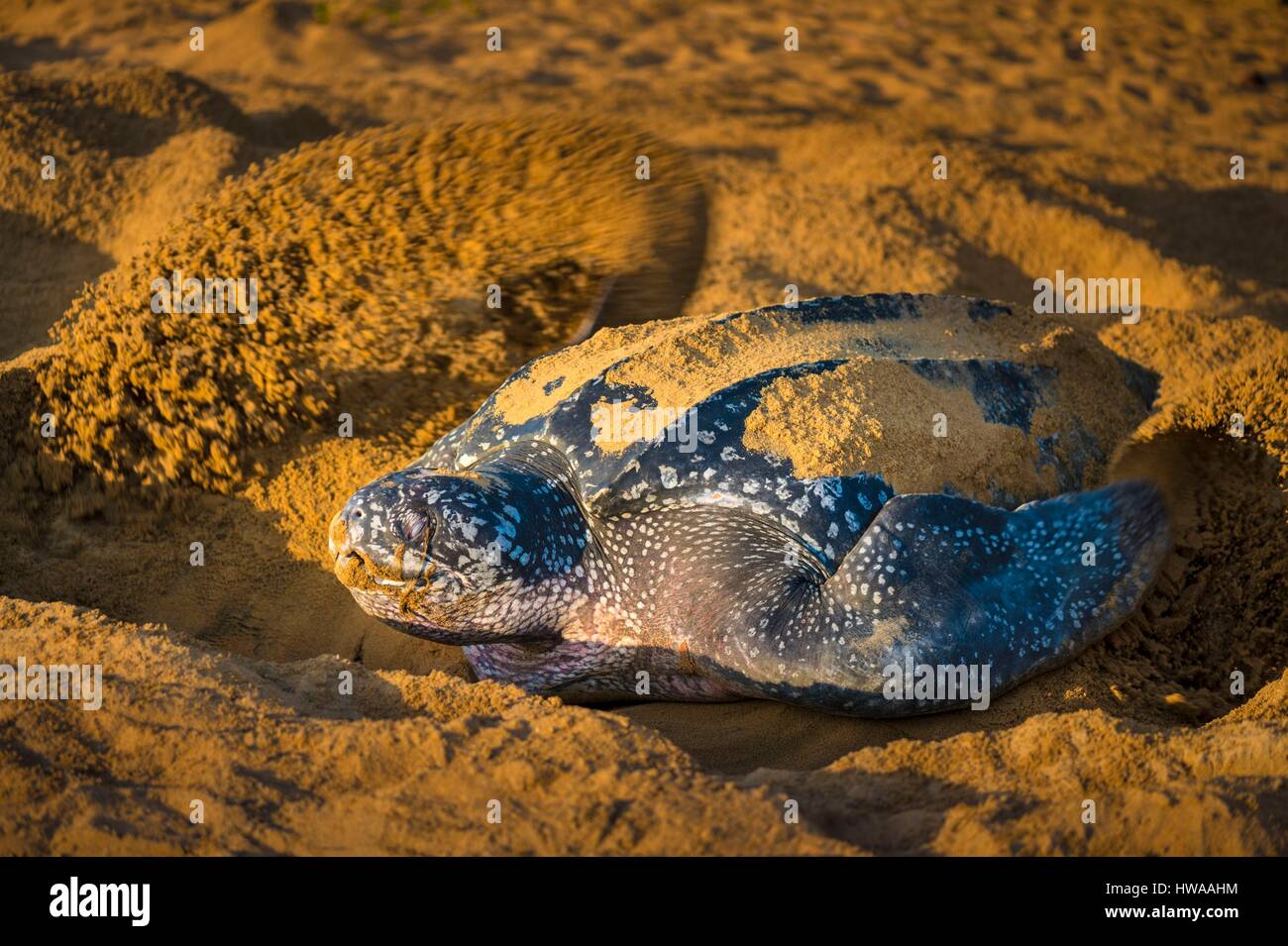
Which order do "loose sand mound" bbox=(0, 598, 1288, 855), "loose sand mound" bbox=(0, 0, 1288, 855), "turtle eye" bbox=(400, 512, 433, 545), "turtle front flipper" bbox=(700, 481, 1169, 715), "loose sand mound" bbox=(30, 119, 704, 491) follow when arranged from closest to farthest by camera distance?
"loose sand mound" bbox=(0, 598, 1288, 855) < "loose sand mound" bbox=(0, 0, 1288, 855) < "turtle front flipper" bbox=(700, 481, 1169, 715) < "turtle eye" bbox=(400, 512, 433, 545) < "loose sand mound" bbox=(30, 119, 704, 491)

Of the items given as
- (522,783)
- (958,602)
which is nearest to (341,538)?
(522,783)

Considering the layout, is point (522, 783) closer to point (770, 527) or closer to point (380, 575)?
point (380, 575)

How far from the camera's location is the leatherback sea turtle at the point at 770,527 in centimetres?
262

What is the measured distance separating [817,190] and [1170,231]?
1944 millimetres

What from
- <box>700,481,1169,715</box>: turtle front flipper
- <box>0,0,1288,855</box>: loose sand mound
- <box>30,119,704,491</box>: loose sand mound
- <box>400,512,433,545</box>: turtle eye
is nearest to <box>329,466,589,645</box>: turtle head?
<box>400,512,433,545</box>: turtle eye

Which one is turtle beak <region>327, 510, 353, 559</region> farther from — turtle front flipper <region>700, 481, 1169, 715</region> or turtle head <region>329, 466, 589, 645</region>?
turtle front flipper <region>700, 481, 1169, 715</region>

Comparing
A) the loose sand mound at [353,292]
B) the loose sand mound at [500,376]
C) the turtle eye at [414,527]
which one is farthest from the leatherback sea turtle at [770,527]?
the loose sand mound at [353,292]

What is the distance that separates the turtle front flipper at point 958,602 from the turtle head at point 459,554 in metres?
0.59

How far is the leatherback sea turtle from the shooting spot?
2.62 m

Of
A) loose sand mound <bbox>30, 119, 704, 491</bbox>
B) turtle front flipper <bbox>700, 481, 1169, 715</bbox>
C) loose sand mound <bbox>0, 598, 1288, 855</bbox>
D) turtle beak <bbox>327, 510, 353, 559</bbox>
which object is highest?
loose sand mound <bbox>30, 119, 704, 491</bbox>

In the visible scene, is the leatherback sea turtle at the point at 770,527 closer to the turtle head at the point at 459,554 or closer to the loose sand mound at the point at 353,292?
the turtle head at the point at 459,554

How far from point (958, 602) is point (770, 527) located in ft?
1.77

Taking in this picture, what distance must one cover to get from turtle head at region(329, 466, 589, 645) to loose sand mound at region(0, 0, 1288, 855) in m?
0.22

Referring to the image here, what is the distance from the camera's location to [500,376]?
3.98 meters
